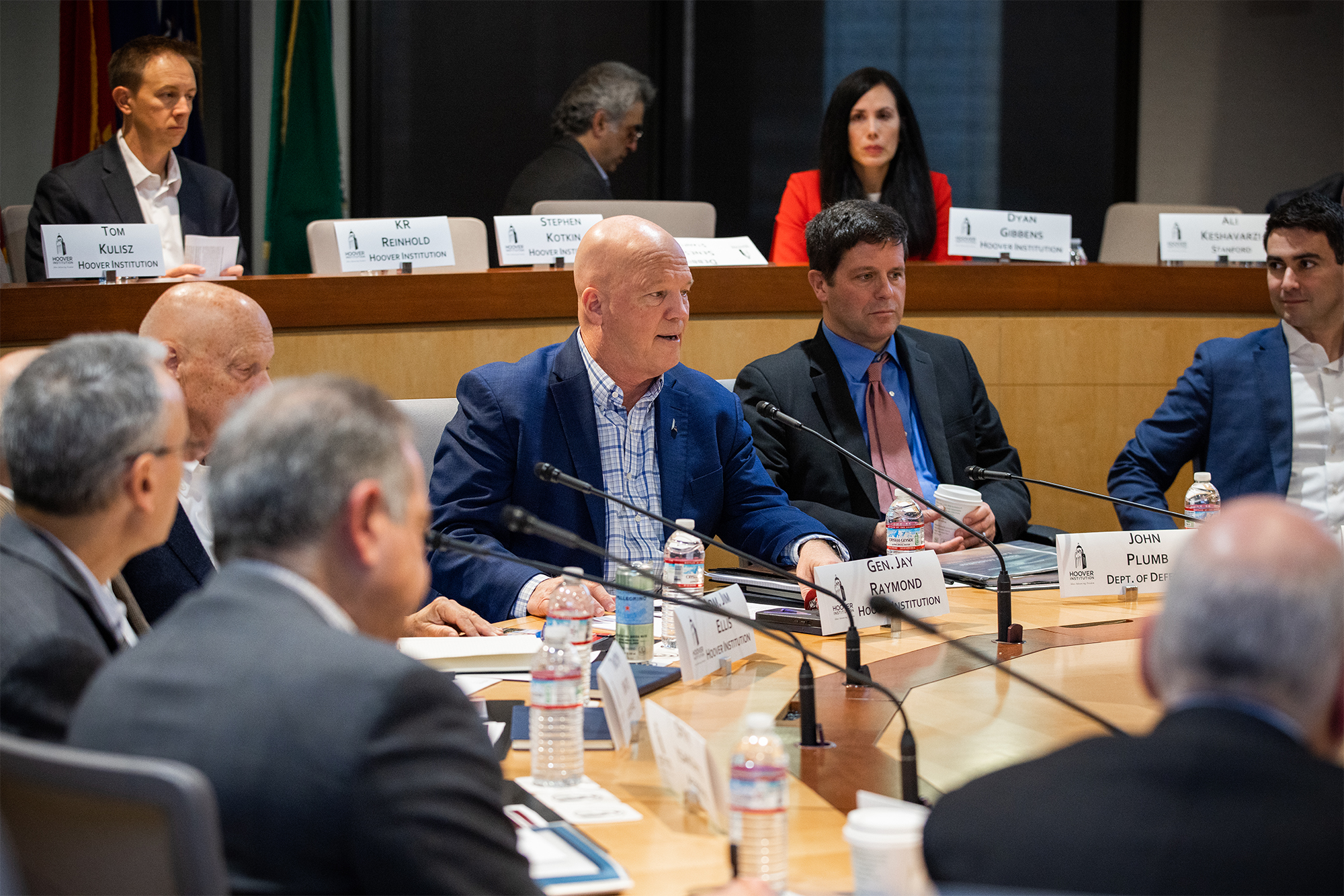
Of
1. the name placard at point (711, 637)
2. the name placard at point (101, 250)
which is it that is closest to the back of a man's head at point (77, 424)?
the name placard at point (711, 637)

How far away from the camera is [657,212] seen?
4.70 metres

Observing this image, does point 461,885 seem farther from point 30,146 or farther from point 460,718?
point 30,146

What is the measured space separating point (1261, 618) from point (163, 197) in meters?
4.22

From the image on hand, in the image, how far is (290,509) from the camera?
1.26 metres

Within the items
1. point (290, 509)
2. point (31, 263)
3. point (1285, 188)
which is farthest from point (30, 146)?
point (1285, 188)

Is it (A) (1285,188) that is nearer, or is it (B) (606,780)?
(B) (606,780)

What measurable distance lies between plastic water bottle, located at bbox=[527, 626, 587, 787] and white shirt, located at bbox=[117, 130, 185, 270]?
3185mm

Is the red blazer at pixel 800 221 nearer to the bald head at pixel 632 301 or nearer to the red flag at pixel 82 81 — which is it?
the bald head at pixel 632 301

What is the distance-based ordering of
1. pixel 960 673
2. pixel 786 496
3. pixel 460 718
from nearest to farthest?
pixel 460 718, pixel 960 673, pixel 786 496

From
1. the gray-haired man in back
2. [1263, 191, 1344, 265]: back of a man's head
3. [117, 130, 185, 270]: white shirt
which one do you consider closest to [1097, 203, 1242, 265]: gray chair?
[1263, 191, 1344, 265]: back of a man's head

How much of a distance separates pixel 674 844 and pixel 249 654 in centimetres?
60

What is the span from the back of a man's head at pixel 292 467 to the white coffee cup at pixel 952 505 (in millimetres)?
2097

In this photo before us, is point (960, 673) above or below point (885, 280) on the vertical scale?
below

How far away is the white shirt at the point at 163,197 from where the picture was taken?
4461mm
